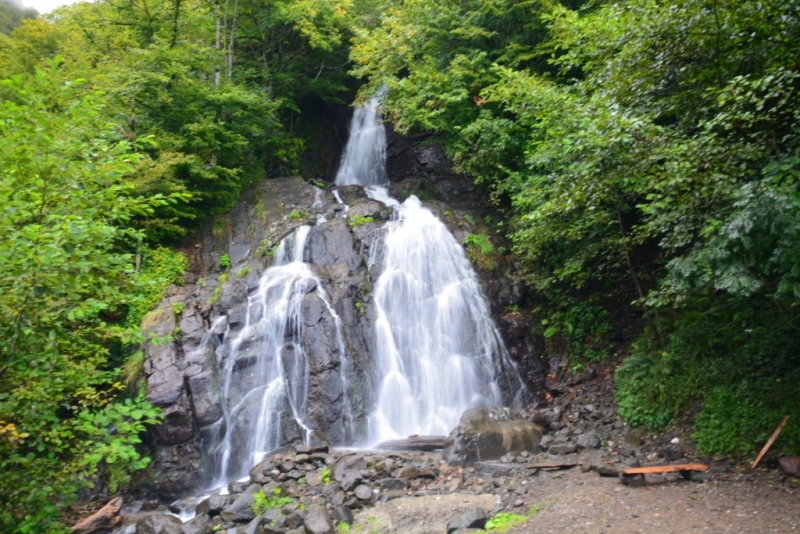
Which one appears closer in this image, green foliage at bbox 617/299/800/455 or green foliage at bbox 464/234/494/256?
green foliage at bbox 617/299/800/455

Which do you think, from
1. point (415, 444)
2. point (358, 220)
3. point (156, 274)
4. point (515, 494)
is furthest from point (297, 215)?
point (515, 494)

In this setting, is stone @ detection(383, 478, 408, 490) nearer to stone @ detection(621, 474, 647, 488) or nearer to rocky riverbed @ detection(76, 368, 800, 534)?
rocky riverbed @ detection(76, 368, 800, 534)

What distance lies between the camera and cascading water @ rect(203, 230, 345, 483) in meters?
10.7

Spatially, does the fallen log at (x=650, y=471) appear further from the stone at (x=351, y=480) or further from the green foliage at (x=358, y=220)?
the green foliage at (x=358, y=220)

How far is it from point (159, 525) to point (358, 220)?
30.2 ft

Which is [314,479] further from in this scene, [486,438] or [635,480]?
[635,480]

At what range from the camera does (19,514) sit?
5.35 metres

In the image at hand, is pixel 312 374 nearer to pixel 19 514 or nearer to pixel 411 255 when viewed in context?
pixel 411 255

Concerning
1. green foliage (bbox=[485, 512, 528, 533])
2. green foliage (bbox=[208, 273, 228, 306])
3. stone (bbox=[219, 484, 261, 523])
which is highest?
green foliage (bbox=[208, 273, 228, 306])

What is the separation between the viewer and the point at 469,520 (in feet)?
20.9

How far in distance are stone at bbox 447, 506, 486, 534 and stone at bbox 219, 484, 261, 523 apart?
3.33 metres

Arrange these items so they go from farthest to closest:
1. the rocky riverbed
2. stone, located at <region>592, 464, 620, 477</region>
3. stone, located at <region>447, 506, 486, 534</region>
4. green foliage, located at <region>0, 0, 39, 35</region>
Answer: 1. green foliage, located at <region>0, 0, 39, 35</region>
2. stone, located at <region>592, 464, 620, 477</region>
3. stone, located at <region>447, 506, 486, 534</region>
4. the rocky riverbed

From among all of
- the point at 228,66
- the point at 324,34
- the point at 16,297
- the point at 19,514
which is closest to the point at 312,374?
the point at 19,514

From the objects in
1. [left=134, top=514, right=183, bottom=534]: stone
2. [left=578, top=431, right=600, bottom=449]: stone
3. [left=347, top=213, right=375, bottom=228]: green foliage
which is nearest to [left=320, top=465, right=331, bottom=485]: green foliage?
[left=134, top=514, right=183, bottom=534]: stone
